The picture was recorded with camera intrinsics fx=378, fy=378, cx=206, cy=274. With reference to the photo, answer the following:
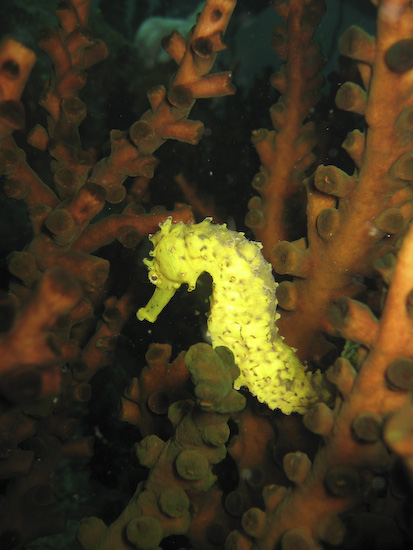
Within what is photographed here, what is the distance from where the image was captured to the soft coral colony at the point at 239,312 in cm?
152

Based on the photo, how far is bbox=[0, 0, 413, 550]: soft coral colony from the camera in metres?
1.52

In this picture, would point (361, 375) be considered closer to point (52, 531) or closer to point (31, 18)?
point (52, 531)

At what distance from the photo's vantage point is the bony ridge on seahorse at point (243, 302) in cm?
223

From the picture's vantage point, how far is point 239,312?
7.57 feet

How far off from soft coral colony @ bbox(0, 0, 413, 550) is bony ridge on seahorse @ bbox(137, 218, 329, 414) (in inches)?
0.5

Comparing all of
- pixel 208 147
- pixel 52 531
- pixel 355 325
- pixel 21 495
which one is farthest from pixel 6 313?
pixel 208 147

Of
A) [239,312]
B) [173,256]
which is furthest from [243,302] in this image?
[173,256]

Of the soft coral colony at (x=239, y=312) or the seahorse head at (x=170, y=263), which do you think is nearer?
the soft coral colony at (x=239, y=312)

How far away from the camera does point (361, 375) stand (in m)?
1.58

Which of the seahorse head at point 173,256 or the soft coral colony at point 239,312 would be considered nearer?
the soft coral colony at point 239,312

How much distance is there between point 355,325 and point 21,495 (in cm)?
249

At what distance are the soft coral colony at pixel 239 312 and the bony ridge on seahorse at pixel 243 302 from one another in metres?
0.01

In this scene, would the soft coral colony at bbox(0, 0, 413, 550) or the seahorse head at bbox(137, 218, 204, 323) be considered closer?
the soft coral colony at bbox(0, 0, 413, 550)

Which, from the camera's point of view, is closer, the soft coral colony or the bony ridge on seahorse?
the soft coral colony
